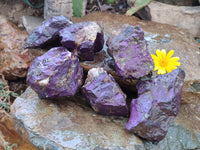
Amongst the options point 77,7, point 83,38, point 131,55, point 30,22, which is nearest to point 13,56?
point 30,22

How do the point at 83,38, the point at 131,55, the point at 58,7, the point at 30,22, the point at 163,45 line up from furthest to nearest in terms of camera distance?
1. the point at 30,22
2. the point at 58,7
3. the point at 163,45
4. the point at 83,38
5. the point at 131,55

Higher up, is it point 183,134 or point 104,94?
point 104,94

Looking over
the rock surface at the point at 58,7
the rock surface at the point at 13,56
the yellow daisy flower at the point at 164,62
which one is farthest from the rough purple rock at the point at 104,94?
the rock surface at the point at 58,7

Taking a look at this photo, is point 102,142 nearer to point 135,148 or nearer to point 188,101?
point 135,148

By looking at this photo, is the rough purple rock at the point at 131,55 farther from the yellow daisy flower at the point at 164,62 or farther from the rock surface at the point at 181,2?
the rock surface at the point at 181,2

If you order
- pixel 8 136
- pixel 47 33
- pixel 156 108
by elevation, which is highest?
pixel 47 33

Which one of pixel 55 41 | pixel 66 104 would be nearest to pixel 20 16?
pixel 55 41

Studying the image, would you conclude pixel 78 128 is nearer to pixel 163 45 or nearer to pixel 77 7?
pixel 163 45
